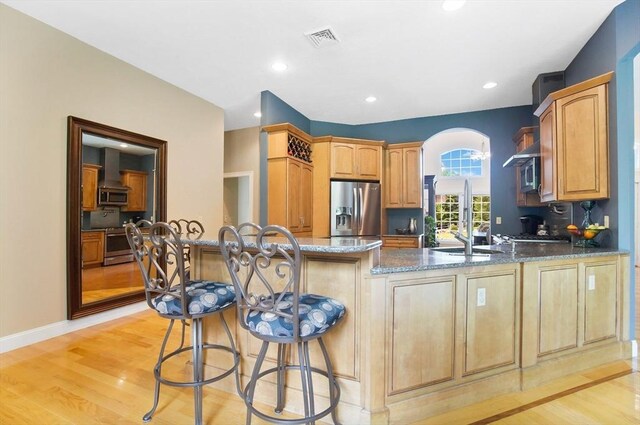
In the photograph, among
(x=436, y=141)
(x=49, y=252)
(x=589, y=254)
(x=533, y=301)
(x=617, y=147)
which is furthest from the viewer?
(x=436, y=141)

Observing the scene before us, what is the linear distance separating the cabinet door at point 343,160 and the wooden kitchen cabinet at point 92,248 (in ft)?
10.5

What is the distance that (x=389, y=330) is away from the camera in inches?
63.1

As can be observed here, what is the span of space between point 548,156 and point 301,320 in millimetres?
3012

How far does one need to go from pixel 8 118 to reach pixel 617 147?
5.05m

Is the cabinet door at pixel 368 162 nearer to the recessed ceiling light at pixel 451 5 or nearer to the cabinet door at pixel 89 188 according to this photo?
the recessed ceiling light at pixel 451 5

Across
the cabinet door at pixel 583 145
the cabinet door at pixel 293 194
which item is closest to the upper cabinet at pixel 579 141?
the cabinet door at pixel 583 145

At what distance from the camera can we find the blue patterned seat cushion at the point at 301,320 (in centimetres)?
132

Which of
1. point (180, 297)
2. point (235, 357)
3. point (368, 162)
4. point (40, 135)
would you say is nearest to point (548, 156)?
point (368, 162)

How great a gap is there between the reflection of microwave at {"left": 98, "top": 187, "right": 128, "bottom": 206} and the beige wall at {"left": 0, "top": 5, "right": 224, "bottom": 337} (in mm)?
348

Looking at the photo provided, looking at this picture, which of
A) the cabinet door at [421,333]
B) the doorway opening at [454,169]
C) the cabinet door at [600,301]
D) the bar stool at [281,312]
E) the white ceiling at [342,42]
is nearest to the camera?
the bar stool at [281,312]

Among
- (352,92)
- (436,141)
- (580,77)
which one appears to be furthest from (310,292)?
(436,141)

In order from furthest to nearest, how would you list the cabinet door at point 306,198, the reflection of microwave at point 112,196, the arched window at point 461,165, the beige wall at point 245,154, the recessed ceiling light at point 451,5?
the arched window at point 461,165 < the beige wall at point 245,154 < the cabinet door at point 306,198 < the reflection of microwave at point 112,196 < the recessed ceiling light at point 451,5

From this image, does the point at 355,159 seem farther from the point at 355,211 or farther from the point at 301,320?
the point at 301,320

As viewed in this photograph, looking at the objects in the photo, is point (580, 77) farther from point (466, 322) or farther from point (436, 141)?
point (436, 141)
